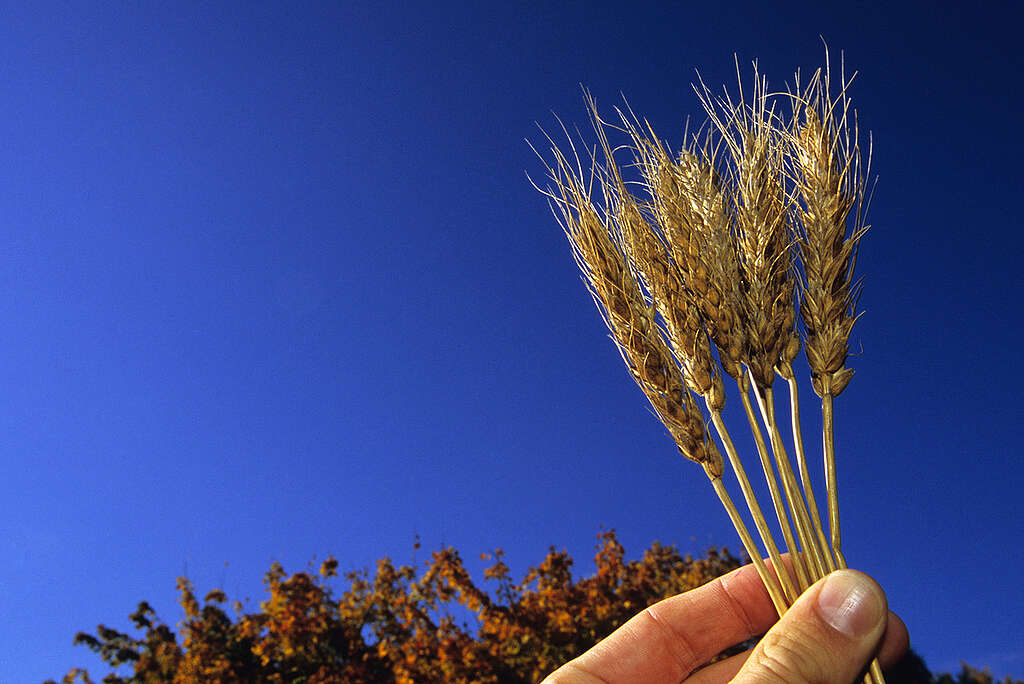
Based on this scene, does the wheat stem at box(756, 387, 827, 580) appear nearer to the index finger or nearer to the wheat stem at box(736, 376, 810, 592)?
the wheat stem at box(736, 376, 810, 592)

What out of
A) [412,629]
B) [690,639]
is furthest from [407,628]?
[690,639]

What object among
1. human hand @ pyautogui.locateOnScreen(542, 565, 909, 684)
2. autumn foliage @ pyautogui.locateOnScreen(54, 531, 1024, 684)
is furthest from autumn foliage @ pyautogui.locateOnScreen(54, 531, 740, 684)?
human hand @ pyautogui.locateOnScreen(542, 565, 909, 684)

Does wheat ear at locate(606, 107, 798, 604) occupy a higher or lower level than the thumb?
higher

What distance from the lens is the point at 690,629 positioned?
3.47m

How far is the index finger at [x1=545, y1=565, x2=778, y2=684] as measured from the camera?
338 centimetres

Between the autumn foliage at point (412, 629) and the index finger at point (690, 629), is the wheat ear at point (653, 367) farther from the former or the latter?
the autumn foliage at point (412, 629)

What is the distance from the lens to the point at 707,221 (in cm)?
254

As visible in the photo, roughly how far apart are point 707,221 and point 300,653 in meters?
15.2

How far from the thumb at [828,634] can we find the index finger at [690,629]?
111 centimetres

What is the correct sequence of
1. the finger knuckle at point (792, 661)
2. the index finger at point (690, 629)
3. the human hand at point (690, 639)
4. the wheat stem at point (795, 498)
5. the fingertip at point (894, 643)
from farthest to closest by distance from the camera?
the index finger at point (690, 629) → the human hand at point (690, 639) → the fingertip at point (894, 643) → the wheat stem at point (795, 498) → the finger knuckle at point (792, 661)

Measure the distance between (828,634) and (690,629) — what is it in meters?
1.27

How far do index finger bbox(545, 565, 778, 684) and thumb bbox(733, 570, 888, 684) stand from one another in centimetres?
111

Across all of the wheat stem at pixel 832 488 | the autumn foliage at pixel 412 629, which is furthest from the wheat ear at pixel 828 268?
the autumn foliage at pixel 412 629

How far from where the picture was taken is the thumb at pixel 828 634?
7.47ft
